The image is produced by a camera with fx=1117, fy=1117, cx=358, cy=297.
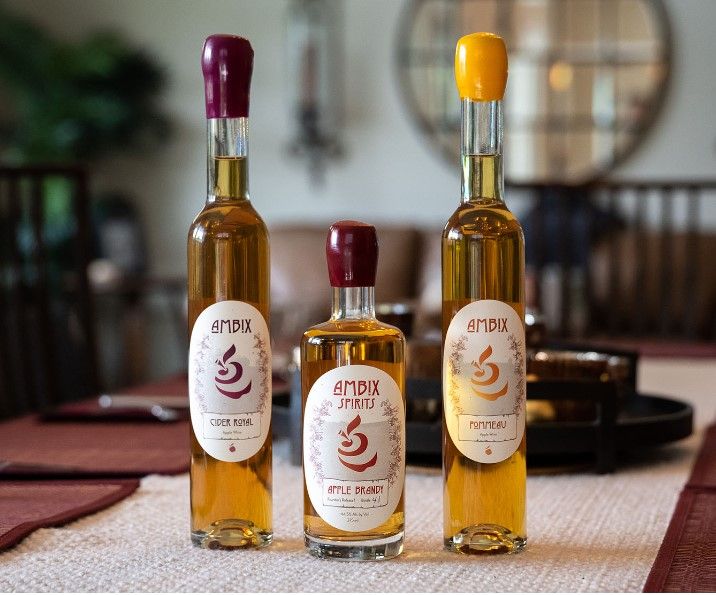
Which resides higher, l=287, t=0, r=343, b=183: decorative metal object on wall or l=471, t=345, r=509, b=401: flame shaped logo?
l=287, t=0, r=343, b=183: decorative metal object on wall

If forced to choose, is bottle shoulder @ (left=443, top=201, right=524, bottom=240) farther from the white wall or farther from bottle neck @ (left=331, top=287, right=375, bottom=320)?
the white wall

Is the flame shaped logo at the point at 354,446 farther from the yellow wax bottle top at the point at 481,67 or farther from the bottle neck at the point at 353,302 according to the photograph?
the yellow wax bottle top at the point at 481,67

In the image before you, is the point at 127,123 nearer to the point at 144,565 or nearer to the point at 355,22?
the point at 355,22

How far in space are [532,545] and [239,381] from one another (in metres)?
0.21

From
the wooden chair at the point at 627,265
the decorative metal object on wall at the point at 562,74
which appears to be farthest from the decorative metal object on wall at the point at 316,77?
the wooden chair at the point at 627,265

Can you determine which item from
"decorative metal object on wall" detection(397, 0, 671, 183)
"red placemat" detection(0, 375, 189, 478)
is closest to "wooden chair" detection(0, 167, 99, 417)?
"red placemat" detection(0, 375, 189, 478)

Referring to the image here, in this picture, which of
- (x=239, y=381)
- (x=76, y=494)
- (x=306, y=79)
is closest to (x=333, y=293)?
(x=239, y=381)

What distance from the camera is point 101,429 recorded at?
1.17m

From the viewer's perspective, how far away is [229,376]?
2.15 feet

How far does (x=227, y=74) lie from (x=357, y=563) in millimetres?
295

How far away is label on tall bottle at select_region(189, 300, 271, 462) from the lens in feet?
2.15

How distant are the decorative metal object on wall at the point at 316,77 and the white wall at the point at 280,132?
0.16 ft

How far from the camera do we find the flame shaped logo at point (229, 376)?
0.66 metres

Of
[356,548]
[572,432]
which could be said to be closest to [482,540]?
[356,548]
